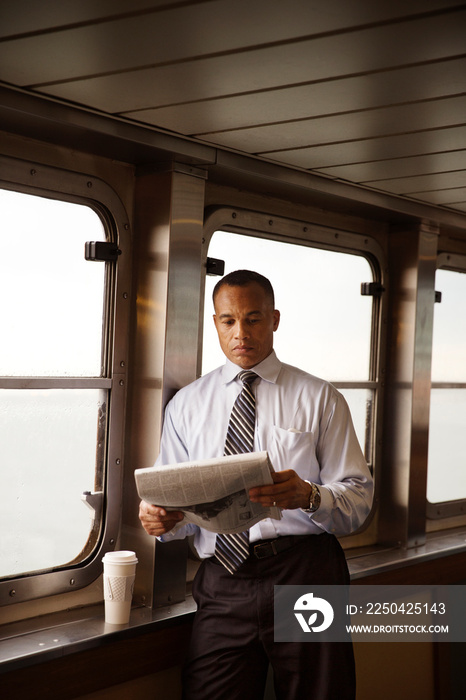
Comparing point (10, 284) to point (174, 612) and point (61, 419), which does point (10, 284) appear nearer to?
point (61, 419)

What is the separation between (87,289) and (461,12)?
1725 millimetres

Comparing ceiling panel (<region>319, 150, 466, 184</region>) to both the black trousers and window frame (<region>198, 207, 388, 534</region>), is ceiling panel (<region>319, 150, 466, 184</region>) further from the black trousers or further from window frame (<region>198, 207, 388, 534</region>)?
the black trousers

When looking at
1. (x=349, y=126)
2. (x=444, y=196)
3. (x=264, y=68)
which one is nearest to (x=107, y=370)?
(x=349, y=126)

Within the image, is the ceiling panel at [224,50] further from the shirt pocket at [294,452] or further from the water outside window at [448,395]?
the water outside window at [448,395]

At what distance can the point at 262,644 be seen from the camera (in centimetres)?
265

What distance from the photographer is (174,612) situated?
9.62 feet

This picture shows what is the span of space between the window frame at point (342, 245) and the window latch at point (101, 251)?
1.47ft

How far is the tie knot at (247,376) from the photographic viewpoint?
284 cm

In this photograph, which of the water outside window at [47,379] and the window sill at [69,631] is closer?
the window sill at [69,631]

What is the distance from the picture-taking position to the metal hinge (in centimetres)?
415

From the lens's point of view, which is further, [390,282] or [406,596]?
[390,282]

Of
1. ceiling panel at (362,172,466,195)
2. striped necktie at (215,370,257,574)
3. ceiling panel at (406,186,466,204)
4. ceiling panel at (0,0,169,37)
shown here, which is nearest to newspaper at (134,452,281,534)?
striped necktie at (215,370,257,574)

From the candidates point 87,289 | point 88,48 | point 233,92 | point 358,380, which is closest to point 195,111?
point 233,92

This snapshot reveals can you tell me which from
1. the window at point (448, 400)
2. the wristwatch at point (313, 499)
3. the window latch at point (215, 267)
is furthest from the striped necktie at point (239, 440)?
the window at point (448, 400)
